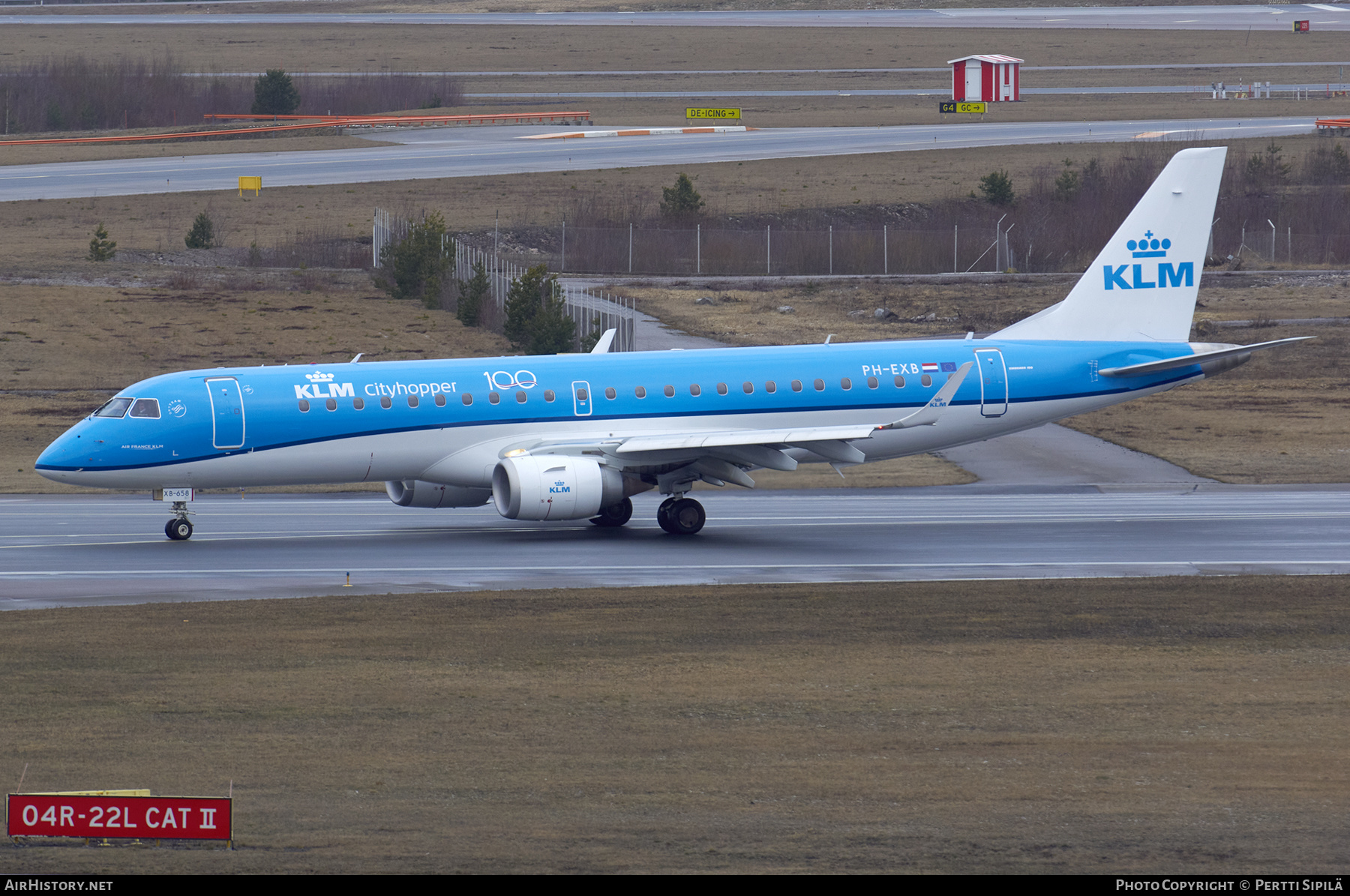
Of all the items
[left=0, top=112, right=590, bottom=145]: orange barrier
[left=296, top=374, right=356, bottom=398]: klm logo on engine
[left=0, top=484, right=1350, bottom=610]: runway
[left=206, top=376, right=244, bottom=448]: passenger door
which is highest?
[left=0, top=112, right=590, bottom=145]: orange barrier

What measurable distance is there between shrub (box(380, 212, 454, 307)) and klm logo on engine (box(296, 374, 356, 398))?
36.9 meters

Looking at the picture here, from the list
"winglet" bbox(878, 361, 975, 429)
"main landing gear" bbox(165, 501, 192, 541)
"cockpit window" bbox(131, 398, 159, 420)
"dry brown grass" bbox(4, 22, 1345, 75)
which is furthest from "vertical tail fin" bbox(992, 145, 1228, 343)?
"dry brown grass" bbox(4, 22, 1345, 75)

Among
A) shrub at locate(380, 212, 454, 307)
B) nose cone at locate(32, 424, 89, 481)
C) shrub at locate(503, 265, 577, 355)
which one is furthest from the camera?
shrub at locate(380, 212, 454, 307)

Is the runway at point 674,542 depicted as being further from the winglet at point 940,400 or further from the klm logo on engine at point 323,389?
the klm logo on engine at point 323,389

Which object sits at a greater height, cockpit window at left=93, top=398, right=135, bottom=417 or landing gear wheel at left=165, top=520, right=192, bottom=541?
cockpit window at left=93, top=398, right=135, bottom=417

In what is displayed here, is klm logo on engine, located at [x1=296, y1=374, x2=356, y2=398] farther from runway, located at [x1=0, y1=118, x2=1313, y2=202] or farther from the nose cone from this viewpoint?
runway, located at [x1=0, y1=118, x2=1313, y2=202]

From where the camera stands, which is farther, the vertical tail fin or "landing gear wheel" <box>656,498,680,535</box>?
the vertical tail fin

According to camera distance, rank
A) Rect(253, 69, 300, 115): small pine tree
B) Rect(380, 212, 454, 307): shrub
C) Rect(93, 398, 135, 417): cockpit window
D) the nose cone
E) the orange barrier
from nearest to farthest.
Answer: the nose cone, Rect(93, 398, 135, 417): cockpit window, Rect(380, 212, 454, 307): shrub, the orange barrier, Rect(253, 69, 300, 115): small pine tree

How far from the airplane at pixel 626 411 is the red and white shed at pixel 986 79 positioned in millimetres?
95439

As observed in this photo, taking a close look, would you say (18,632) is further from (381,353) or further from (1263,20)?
(1263,20)

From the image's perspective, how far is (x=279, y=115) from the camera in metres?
124

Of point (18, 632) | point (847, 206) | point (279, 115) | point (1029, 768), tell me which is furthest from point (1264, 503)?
point (279, 115)

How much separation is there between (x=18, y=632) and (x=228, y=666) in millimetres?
4214

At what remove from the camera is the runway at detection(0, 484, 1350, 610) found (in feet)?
94.2
